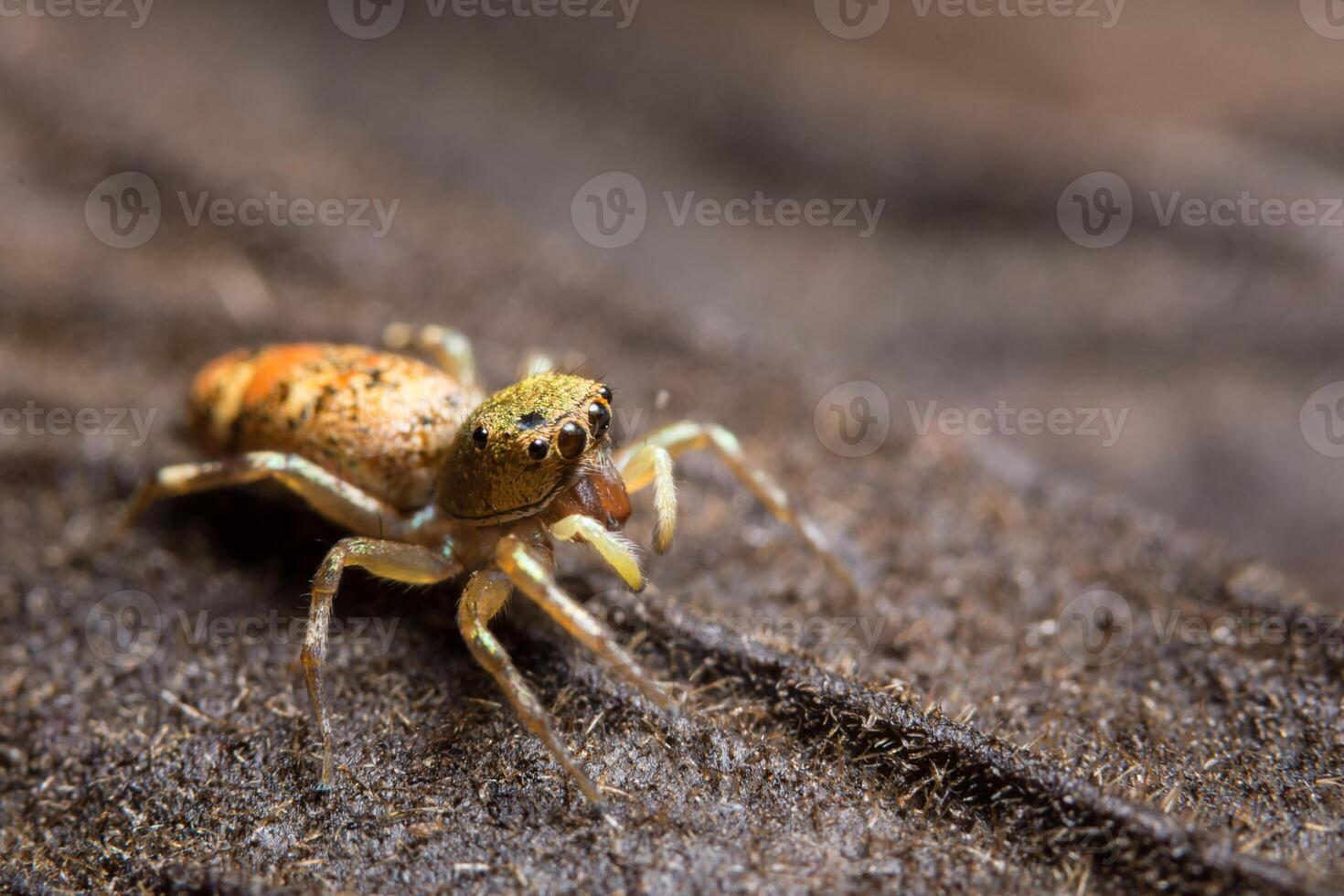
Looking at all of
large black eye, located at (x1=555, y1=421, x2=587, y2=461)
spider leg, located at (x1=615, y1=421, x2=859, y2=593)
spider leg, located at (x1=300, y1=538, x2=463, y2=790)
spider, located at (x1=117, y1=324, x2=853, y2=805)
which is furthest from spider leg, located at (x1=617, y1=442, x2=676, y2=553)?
spider leg, located at (x1=300, y1=538, x2=463, y2=790)

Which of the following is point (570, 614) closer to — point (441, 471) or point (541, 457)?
point (541, 457)

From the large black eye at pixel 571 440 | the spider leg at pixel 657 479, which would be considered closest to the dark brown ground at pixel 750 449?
the spider leg at pixel 657 479

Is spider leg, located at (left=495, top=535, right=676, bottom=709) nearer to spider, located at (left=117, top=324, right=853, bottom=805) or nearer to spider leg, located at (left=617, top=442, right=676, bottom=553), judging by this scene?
spider, located at (left=117, top=324, right=853, bottom=805)

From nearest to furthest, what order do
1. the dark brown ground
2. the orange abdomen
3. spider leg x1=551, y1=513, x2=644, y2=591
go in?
1. the dark brown ground
2. spider leg x1=551, y1=513, x2=644, y2=591
3. the orange abdomen

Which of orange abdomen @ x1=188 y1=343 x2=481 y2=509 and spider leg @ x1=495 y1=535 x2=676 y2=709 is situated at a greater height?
orange abdomen @ x1=188 y1=343 x2=481 y2=509

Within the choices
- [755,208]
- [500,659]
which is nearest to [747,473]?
[500,659]

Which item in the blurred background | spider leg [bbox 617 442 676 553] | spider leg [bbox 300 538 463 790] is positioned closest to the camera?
spider leg [bbox 300 538 463 790]
